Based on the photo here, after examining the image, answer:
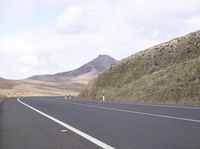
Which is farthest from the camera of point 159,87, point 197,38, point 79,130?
point 197,38

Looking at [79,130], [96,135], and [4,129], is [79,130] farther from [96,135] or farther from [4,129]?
[4,129]

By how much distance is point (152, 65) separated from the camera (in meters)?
61.8

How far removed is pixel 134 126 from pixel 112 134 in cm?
215

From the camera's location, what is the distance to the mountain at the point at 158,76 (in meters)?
41.0

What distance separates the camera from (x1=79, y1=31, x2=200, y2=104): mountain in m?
41.0

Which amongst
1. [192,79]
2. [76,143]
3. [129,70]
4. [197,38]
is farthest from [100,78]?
[76,143]

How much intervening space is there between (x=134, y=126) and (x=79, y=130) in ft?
5.60

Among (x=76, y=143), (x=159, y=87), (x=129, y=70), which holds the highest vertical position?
(x=129, y=70)

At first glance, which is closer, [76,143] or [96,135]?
[76,143]

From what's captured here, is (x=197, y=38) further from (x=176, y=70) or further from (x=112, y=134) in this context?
(x=112, y=134)

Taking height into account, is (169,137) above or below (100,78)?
below

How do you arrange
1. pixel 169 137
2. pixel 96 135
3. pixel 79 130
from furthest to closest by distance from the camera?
pixel 79 130, pixel 96 135, pixel 169 137

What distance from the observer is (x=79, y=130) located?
49.7 feet

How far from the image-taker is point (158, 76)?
51.9m
